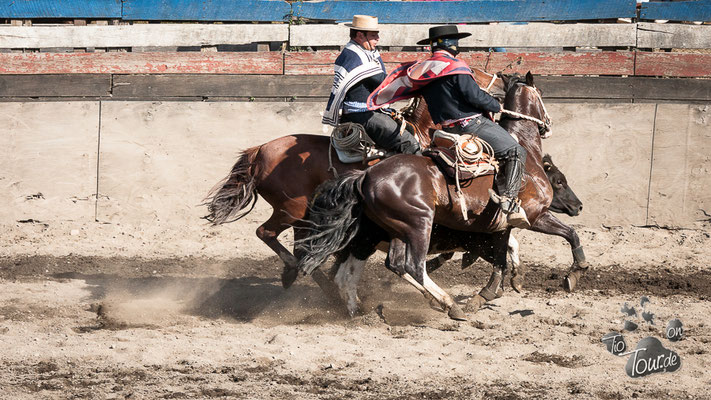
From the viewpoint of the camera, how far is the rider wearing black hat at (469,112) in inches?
241

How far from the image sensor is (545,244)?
29.1 ft

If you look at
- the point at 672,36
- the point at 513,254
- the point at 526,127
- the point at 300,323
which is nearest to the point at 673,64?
the point at 672,36

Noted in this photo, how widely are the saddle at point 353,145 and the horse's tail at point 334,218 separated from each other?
0.99 feet

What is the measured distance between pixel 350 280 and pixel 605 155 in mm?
3968

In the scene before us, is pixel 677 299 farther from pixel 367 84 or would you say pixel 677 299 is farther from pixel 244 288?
pixel 244 288

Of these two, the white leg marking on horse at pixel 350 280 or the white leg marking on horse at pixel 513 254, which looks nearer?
the white leg marking on horse at pixel 350 280

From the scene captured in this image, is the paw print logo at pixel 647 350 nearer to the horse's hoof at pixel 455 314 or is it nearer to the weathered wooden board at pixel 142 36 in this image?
the horse's hoof at pixel 455 314

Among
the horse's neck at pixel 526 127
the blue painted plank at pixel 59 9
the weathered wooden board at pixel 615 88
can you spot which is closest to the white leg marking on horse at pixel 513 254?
the horse's neck at pixel 526 127

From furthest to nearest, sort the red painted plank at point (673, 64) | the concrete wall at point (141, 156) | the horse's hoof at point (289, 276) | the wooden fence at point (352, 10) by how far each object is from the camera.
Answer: the wooden fence at point (352, 10)
the red painted plank at point (673, 64)
the concrete wall at point (141, 156)
the horse's hoof at point (289, 276)

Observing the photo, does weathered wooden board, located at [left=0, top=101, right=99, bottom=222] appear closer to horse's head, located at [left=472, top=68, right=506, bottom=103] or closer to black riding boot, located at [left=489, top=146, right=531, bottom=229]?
horse's head, located at [left=472, top=68, right=506, bottom=103]

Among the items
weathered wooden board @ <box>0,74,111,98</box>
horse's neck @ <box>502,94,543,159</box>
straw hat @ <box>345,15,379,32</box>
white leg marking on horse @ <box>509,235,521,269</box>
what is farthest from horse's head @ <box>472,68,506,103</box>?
weathered wooden board @ <box>0,74,111,98</box>

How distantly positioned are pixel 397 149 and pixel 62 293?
3.36m

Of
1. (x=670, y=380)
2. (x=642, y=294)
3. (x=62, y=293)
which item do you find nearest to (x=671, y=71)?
(x=642, y=294)

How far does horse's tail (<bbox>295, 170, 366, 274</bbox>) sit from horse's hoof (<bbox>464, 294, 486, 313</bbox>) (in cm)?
127
